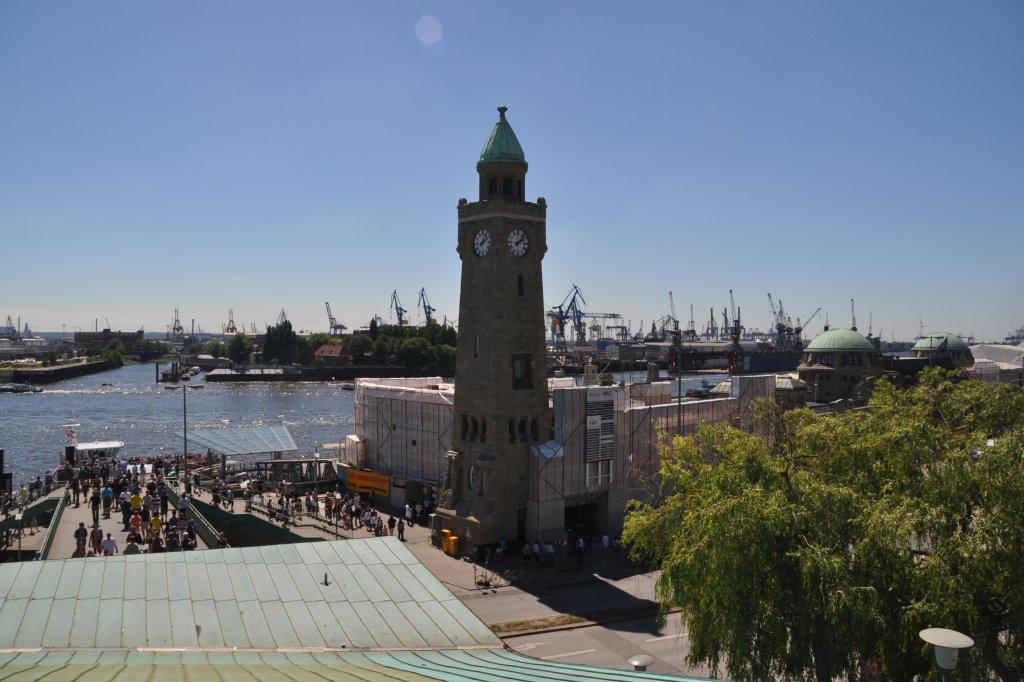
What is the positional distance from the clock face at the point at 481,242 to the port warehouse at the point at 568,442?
785 centimetres

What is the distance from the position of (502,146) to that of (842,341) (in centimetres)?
5688

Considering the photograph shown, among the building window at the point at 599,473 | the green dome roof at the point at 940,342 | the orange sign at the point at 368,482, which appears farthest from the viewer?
the green dome roof at the point at 940,342

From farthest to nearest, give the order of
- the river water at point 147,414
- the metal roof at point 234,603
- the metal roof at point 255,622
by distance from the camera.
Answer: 1. the river water at point 147,414
2. the metal roof at point 234,603
3. the metal roof at point 255,622

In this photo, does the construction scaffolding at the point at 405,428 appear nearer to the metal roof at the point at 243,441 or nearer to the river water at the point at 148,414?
the metal roof at the point at 243,441

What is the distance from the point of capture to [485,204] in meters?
37.8

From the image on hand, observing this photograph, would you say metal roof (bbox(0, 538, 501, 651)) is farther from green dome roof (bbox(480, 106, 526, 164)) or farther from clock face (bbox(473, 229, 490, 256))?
green dome roof (bbox(480, 106, 526, 164))

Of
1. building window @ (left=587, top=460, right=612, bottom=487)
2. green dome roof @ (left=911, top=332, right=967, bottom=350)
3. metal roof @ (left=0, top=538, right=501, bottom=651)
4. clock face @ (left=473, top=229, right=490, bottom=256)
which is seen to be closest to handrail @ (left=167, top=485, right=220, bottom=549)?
metal roof @ (left=0, top=538, right=501, bottom=651)

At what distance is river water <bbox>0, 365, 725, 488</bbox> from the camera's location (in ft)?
290

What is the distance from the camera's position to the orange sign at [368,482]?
1834 inches

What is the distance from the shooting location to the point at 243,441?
4938 centimetres

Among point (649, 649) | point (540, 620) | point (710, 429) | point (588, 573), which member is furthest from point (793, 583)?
point (588, 573)

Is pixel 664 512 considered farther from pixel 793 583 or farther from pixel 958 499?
pixel 958 499

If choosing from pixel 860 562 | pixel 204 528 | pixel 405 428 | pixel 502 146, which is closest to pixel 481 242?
pixel 502 146

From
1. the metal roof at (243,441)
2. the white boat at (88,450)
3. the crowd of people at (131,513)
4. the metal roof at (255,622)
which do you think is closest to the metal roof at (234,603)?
the metal roof at (255,622)
